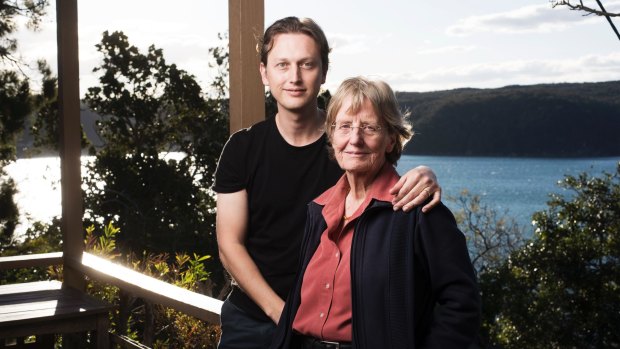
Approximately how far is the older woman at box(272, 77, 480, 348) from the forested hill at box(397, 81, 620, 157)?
114 feet

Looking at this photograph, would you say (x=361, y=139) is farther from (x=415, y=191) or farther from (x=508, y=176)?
(x=508, y=176)

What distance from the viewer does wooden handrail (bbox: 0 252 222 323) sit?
2.30 meters

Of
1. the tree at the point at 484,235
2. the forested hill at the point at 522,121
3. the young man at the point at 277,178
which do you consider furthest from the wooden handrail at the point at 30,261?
the forested hill at the point at 522,121

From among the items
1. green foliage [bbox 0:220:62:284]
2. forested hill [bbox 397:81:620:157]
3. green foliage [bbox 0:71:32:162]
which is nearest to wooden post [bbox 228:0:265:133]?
green foliage [bbox 0:220:62:284]

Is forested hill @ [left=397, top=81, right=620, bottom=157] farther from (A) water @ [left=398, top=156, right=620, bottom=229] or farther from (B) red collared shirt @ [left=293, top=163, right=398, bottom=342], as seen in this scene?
(B) red collared shirt @ [left=293, top=163, right=398, bottom=342]

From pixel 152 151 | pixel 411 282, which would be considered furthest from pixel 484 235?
pixel 411 282

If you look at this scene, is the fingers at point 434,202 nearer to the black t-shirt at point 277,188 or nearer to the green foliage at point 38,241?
the black t-shirt at point 277,188

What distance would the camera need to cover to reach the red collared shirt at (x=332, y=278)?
4.56 ft

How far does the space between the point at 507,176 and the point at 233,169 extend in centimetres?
5262

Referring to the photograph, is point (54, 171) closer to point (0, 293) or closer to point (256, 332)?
point (0, 293)

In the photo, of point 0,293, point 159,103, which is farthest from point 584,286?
point 159,103

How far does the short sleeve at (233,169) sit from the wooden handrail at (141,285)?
0.54 metres

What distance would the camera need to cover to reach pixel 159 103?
720 inches

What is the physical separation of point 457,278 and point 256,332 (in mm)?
675
